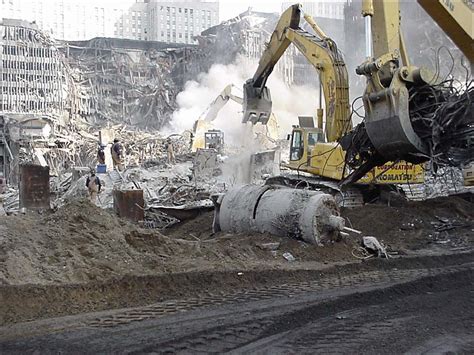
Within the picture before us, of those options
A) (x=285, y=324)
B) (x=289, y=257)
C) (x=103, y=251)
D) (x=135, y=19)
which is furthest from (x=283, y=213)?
(x=135, y=19)

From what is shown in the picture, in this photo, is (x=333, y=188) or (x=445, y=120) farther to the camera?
(x=333, y=188)

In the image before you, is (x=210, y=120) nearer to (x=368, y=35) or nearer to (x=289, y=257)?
(x=368, y=35)

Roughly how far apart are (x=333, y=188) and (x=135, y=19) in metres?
78.7

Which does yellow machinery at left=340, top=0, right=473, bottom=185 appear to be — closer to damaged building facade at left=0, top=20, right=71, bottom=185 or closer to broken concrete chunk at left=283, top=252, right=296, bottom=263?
broken concrete chunk at left=283, top=252, right=296, bottom=263

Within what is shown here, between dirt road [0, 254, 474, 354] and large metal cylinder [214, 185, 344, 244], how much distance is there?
1731mm

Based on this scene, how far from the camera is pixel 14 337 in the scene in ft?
14.7

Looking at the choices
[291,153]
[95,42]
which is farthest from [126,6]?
[291,153]

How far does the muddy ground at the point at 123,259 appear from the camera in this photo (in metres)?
5.69

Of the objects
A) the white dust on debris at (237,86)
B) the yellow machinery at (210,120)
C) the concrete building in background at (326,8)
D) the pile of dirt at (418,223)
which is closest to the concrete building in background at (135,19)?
the concrete building in background at (326,8)

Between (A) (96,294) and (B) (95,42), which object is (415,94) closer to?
(A) (96,294)

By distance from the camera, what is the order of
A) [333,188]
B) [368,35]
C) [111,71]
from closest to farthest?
[368,35], [333,188], [111,71]

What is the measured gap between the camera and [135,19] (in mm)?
84500

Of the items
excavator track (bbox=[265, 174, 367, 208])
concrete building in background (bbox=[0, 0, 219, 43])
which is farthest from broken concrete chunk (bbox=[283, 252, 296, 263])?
concrete building in background (bbox=[0, 0, 219, 43])

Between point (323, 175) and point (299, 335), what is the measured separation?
7680 mm
